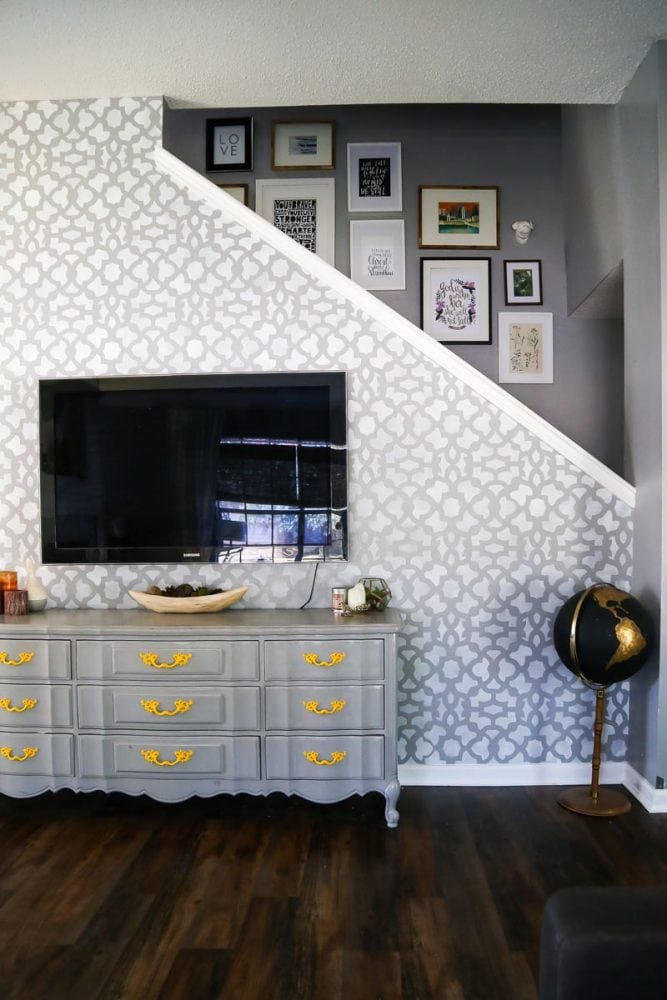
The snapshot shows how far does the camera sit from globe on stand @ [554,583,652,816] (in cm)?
284

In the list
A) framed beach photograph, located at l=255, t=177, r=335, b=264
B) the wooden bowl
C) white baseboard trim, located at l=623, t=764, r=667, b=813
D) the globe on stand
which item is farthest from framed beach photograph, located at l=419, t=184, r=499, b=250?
white baseboard trim, located at l=623, t=764, r=667, b=813

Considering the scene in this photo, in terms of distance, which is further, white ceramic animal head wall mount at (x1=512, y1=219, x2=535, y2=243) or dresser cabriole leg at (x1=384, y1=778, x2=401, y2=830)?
white ceramic animal head wall mount at (x1=512, y1=219, x2=535, y2=243)

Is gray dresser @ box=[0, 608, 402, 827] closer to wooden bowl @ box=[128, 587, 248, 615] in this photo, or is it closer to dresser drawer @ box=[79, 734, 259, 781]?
dresser drawer @ box=[79, 734, 259, 781]

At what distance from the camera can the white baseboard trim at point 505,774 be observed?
10.7 ft

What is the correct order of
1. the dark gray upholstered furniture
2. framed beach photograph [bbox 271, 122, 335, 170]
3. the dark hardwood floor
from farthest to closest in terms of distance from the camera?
framed beach photograph [bbox 271, 122, 335, 170]
the dark hardwood floor
the dark gray upholstered furniture

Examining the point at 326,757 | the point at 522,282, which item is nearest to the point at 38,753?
the point at 326,757

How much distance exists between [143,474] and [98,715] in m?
1.02

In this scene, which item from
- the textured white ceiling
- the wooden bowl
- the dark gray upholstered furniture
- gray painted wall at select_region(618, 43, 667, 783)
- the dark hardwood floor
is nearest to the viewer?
the dark gray upholstered furniture

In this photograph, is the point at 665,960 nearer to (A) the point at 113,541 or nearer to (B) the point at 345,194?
(A) the point at 113,541

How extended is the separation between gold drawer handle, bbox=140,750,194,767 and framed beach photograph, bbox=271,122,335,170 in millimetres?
3104

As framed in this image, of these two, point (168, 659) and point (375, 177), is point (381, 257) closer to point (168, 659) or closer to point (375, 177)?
point (375, 177)

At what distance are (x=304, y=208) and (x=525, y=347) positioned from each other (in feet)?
4.77

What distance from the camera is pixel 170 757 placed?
9.53 feet

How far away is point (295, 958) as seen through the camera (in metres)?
2.01
